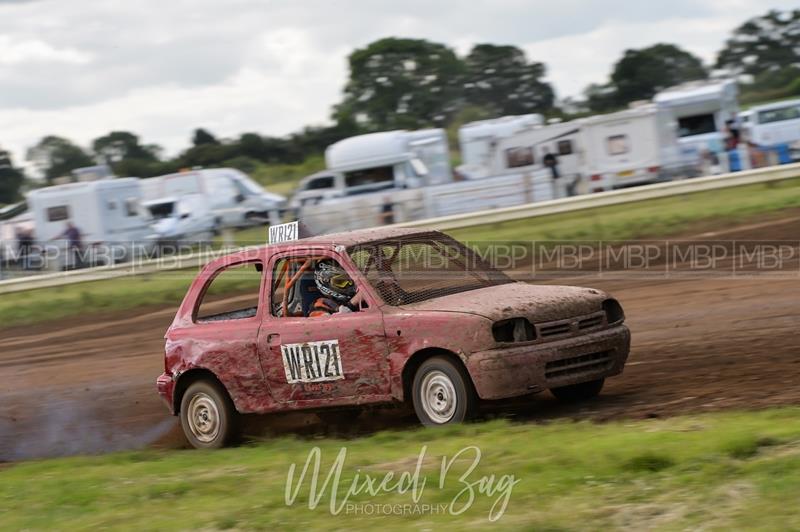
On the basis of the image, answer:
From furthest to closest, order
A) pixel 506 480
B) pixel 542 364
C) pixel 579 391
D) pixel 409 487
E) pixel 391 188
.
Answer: pixel 391 188 → pixel 579 391 → pixel 542 364 → pixel 409 487 → pixel 506 480

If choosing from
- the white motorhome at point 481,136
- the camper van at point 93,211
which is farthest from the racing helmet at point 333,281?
the white motorhome at point 481,136

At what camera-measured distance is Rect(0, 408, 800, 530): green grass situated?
499 centimetres

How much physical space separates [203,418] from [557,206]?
12.9 m

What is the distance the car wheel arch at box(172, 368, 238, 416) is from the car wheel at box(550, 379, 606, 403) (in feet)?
7.87

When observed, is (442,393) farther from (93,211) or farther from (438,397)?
(93,211)

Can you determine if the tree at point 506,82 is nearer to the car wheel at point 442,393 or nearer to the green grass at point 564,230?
the green grass at point 564,230

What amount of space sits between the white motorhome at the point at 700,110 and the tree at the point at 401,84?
139ft

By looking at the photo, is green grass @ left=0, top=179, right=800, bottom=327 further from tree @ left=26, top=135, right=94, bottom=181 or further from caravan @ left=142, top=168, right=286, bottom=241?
tree @ left=26, top=135, right=94, bottom=181

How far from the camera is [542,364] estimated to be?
7324mm

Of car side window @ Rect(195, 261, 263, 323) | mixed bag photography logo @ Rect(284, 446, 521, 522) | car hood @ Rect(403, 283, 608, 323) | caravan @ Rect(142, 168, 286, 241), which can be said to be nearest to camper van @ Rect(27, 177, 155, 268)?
caravan @ Rect(142, 168, 286, 241)

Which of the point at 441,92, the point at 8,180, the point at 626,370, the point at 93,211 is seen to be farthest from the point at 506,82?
the point at 626,370

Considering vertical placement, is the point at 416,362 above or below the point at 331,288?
below

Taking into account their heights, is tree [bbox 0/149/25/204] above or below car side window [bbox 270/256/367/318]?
above

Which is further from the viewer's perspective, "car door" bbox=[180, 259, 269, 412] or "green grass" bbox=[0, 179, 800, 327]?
"green grass" bbox=[0, 179, 800, 327]
